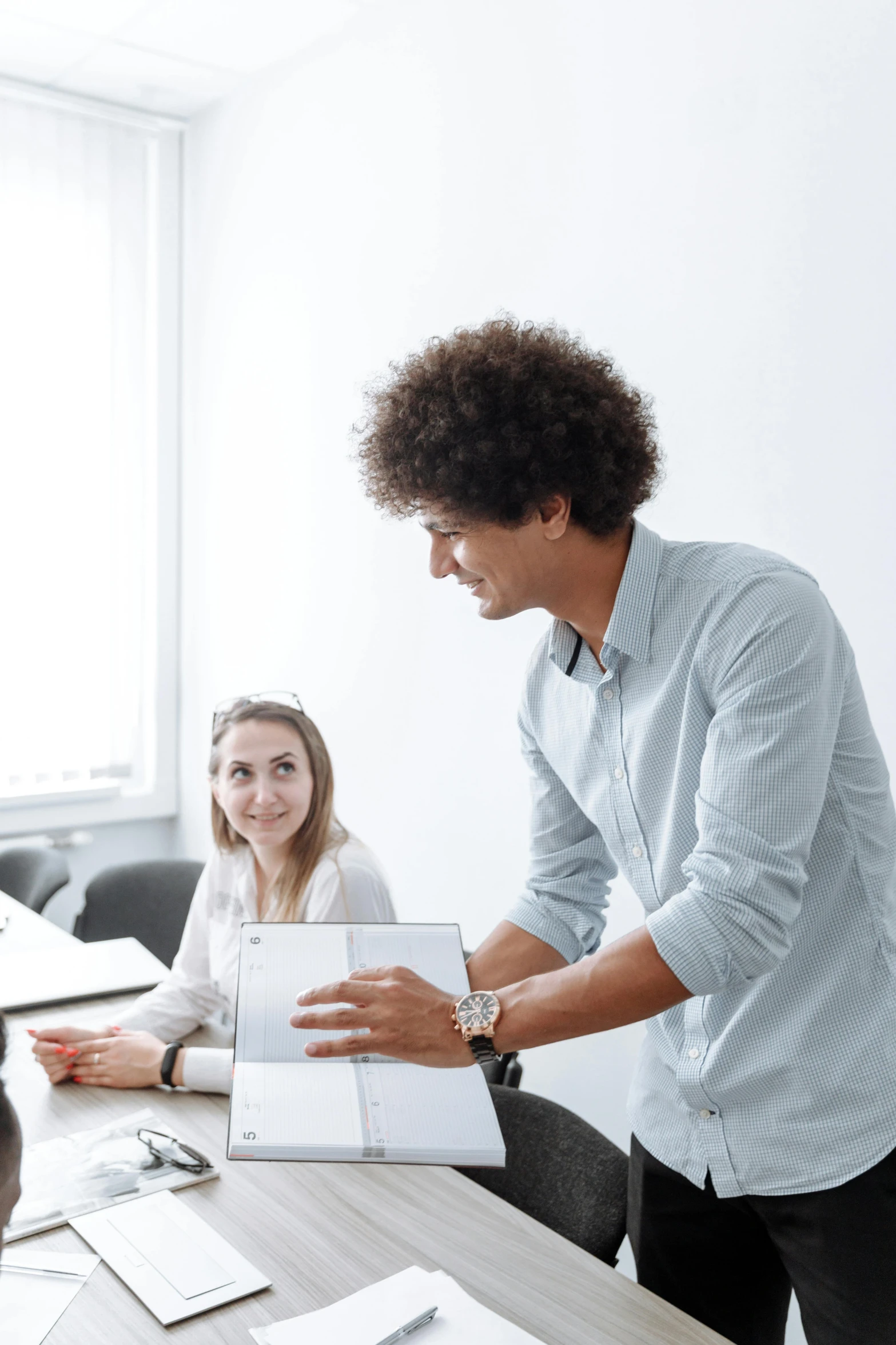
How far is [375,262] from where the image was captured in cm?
339

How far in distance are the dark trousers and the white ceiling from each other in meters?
3.25

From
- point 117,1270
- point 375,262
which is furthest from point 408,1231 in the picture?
point 375,262

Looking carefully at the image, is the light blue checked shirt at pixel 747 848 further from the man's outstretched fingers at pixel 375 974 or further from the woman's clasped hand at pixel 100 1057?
the woman's clasped hand at pixel 100 1057

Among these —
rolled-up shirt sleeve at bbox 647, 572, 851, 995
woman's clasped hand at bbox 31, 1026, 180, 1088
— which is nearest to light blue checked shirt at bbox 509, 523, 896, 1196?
rolled-up shirt sleeve at bbox 647, 572, 851, 995

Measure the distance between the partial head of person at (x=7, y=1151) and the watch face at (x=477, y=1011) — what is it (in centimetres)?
45

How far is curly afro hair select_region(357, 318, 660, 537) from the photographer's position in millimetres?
1297

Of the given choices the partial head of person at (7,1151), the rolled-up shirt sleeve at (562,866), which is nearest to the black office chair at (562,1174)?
the rolled-up shirt sleeve at (562,866)

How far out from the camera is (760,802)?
45.5 inches

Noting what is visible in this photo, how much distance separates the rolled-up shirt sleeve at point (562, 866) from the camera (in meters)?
1.58

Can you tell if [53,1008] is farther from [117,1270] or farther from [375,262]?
[375,262]

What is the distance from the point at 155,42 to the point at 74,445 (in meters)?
1.37

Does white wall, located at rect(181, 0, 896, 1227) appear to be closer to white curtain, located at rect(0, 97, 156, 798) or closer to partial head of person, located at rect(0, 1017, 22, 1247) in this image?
white curtain, located at rect(0, 97, 156, 798)

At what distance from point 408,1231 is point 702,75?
2.21 metres

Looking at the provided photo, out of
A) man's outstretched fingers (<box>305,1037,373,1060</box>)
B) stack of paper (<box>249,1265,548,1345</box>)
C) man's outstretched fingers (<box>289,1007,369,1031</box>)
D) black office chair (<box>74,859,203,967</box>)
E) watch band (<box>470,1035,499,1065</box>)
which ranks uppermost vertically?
man's outstretched fingers (<box>289,1007,369,1031</box>)
